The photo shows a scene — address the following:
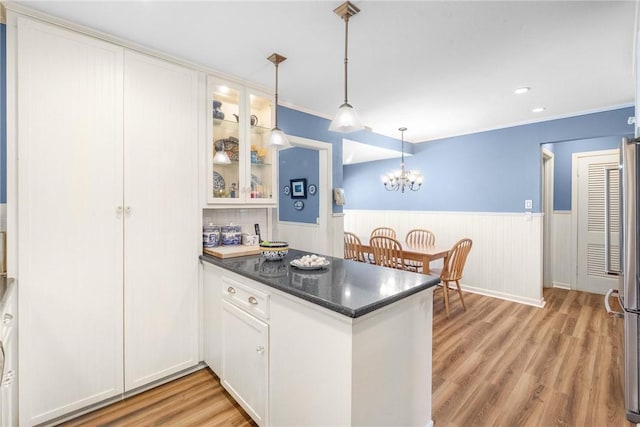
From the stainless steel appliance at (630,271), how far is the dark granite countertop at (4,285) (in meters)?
3.10

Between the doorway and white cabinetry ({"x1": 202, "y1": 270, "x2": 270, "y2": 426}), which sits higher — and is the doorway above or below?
above

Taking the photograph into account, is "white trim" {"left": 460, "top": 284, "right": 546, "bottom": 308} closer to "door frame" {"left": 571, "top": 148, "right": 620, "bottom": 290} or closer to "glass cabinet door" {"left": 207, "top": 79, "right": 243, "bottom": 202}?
"door frame" {"left": 571, "top": 148, "right": 620, "bottom": 290}

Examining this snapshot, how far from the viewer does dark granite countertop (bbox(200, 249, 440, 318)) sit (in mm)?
1233

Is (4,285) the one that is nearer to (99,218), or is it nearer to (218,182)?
(99,218)

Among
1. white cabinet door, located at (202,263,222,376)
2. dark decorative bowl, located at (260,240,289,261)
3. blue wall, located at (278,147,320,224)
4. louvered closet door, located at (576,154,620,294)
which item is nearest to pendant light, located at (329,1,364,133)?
dark decorative bowl, located at (260,240,289,261)

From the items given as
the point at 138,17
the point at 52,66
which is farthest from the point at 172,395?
the point at 138,17

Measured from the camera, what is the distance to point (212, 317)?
84.4 inches

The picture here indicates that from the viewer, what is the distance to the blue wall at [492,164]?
346 centimetres

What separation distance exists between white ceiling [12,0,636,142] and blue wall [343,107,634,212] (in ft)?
1.34

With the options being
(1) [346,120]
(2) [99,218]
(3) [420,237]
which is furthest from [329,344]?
(3) [420,237]

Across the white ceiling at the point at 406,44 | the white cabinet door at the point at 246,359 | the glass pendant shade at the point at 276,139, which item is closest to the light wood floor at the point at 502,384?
the white cabinet door at the point at 246,359

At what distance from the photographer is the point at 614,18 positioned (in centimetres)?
174

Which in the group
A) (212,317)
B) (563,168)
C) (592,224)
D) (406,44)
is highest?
(406,44)

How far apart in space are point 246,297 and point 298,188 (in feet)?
9.97
